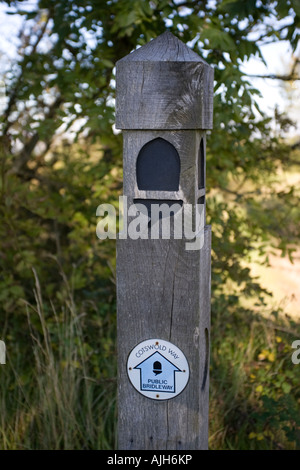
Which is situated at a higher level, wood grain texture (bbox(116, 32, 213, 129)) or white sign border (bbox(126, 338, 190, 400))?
wood grain texture (bbox(116, 32, 213, 129))

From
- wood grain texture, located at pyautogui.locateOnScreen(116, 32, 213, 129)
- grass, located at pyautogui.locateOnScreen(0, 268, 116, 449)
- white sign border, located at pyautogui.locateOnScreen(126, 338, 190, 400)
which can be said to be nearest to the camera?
wood grain texture, located at pyautogui.locateOnScreen(116, 32, 213, 129)

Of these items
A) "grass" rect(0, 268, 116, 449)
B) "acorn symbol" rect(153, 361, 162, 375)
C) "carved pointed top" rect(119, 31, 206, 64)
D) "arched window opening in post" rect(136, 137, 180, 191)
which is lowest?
"grass" rect(0, 268, 116, 449)

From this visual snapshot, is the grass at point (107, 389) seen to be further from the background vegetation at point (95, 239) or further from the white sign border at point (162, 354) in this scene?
the white sign border at point (162, 354)

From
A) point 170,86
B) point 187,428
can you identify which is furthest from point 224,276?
point 170,86

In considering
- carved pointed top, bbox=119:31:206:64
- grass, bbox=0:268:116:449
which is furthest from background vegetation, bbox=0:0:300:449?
carved pointed top, bbox=119:31:206:64

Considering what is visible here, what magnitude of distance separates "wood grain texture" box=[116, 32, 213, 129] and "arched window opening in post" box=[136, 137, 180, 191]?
0.06 metres

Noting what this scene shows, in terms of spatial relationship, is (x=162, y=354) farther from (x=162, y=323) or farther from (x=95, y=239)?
(x=95, y=239)

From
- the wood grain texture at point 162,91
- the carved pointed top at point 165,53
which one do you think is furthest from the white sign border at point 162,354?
the carved pointed top at point 165,53

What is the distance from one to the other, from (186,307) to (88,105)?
1762 mm

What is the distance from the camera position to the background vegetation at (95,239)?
2764 mm

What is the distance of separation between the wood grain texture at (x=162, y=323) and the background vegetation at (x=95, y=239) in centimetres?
92

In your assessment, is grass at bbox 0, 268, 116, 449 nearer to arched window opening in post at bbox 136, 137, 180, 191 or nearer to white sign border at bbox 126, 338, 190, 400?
white sign border at bbox 126, 338, 190, 400

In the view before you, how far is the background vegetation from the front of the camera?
2.76 m
